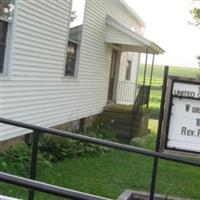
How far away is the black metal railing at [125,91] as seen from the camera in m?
24.7

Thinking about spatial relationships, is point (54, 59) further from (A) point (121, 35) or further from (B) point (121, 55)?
(B) point (121, 55)

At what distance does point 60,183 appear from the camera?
891 cm

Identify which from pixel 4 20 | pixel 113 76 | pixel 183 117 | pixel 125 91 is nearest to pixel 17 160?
pixel 4 20

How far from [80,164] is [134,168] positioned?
1.17 m

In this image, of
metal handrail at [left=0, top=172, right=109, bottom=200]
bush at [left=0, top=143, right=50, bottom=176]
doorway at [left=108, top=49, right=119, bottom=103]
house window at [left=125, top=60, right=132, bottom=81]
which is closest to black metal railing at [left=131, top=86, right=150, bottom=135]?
doorway at [left=108, top=49, right=119, bottom=103]

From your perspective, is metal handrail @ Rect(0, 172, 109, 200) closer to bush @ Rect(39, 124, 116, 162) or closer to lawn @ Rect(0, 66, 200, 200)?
lawn @ Rect(0, 66, 200, 200)

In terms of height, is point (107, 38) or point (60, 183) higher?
point (107, 38)

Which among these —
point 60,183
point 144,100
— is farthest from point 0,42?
point 144,100

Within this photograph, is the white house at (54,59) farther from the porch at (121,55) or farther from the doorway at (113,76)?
the doorway at (113,76)

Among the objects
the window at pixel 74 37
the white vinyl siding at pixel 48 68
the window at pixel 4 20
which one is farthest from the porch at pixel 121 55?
the window at pixel 4 20

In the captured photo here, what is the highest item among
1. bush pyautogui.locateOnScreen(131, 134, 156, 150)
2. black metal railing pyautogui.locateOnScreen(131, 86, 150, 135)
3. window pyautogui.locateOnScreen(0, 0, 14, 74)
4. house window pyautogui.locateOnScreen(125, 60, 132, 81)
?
window pyautogui.locateOnScreen(0, 0, 14, 74)

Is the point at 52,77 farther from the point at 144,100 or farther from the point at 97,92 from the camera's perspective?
the point at 144,100

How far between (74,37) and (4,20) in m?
5.25

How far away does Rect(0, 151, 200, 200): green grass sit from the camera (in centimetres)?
880
